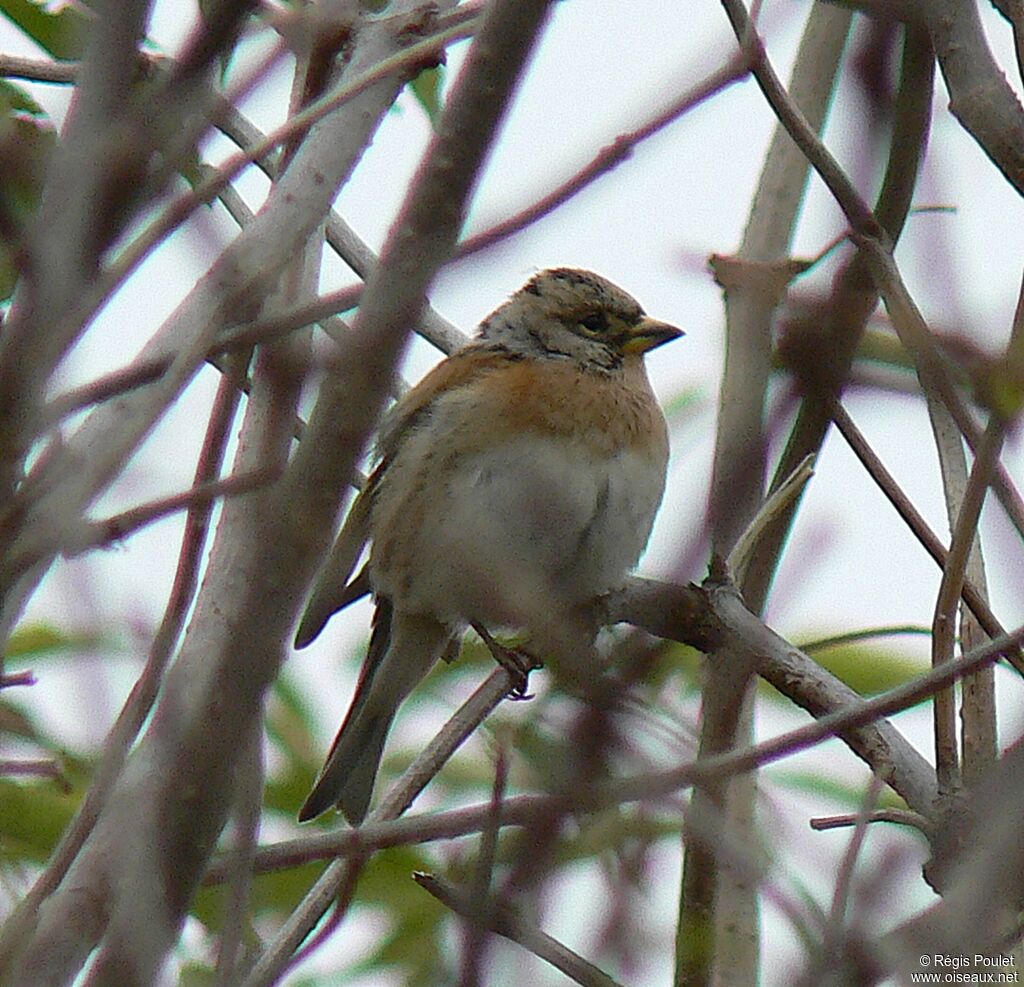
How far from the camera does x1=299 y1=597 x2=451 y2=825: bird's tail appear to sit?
4.65 meters

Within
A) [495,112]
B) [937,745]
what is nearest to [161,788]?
[495,112]

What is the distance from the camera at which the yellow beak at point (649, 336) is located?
543 centimetres

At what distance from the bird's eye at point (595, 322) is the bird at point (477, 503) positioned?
14cm

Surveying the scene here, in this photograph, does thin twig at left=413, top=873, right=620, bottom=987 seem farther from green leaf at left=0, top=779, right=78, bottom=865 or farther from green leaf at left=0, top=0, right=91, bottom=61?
green leaf at left=0, top=0, right=91, bottom=61

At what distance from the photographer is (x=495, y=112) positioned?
50.3 inches

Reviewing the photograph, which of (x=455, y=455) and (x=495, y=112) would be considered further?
(x=455, y=455)

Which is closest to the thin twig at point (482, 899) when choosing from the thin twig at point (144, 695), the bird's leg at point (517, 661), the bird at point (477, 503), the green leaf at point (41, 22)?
the thin twig at point (144, 695)

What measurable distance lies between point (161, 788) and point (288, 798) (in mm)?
3369

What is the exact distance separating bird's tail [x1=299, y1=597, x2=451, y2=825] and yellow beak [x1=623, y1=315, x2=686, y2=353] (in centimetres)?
114

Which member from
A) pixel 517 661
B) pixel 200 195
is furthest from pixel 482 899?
pixel 517 661

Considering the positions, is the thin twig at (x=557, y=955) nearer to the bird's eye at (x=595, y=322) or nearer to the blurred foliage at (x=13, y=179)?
the blurred foliage at (x=13, y=179)

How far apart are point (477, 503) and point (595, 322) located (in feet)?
3.25

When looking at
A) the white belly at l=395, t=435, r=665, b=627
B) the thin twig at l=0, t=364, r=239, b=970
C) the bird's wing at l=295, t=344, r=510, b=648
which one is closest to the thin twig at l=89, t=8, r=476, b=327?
the thin twig at l=0, t=364, r=239, b=970

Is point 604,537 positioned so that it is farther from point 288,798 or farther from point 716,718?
point 716,718
